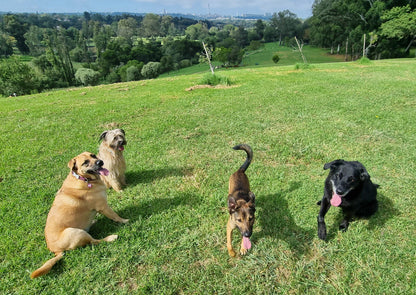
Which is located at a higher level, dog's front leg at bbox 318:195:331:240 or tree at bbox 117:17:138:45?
tree at bbox 117:17:138:45

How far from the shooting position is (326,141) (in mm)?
6734

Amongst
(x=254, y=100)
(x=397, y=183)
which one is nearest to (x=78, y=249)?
(x=397, y=183)

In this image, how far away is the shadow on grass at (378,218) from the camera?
3869 millimetres

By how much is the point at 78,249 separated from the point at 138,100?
10015 mm

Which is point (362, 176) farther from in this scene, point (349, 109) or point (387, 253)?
point (349, 109)

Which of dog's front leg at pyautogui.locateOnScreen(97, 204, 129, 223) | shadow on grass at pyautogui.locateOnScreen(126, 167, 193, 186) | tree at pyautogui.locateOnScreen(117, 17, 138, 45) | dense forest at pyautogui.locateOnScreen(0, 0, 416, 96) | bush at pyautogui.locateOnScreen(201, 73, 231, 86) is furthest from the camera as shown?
tree at pyautogui.locateOnScreen(117, 17, 138, 45)

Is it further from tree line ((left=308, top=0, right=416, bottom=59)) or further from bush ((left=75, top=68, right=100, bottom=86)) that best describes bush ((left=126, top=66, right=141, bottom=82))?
tree line ((left=308, top=0, right=416, bottom=59))

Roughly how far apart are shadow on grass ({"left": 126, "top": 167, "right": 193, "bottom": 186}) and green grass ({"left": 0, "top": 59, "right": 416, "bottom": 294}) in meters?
0.04

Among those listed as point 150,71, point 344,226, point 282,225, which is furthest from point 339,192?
point 150,71

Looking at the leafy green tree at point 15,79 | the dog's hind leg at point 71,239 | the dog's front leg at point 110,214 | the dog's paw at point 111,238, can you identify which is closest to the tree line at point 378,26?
the dog's front leg at point 110,214

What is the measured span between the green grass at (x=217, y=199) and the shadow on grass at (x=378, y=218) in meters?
0.02

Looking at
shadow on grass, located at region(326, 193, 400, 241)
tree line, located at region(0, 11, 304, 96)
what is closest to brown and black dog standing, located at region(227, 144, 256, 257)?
shadow on grass, located at region(326, 193, 400, 241)

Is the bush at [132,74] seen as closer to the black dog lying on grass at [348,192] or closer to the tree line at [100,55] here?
the tree line at [100,55]

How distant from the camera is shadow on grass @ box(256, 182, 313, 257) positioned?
12.1 ft
